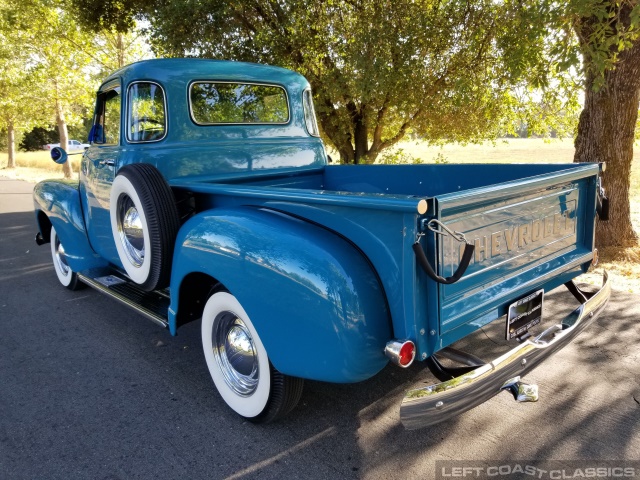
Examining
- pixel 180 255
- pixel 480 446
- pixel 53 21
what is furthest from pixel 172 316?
pixel 53 21

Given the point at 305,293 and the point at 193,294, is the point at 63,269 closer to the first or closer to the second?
the point at 193,294

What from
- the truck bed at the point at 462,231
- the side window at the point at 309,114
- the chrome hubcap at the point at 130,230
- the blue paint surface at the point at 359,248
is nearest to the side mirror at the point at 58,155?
the blue paint surface at the point at 359,248

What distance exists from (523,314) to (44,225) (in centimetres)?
494

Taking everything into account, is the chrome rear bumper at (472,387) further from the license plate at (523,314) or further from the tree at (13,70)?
the tree at (13,70)

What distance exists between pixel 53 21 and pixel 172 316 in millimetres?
15141

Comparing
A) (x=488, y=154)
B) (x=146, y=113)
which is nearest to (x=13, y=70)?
(x=146, y=113)

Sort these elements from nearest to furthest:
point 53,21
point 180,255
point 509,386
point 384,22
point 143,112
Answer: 1. point 509,386
2. point 180,255
3. point 143,112
4. point 384,22
5. point 53,21

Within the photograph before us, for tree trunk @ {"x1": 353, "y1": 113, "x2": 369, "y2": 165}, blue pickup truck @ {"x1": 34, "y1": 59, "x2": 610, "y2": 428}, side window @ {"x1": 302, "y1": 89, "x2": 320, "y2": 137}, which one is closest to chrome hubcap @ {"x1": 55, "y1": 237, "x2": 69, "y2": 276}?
blue pickup truck @ {"x1": 34, "y1": 59, "x2": 610, "y2": 428}

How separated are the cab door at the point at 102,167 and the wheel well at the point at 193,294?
3.84ft

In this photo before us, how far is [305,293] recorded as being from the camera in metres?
2.01

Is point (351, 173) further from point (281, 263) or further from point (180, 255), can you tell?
point (281, 263)

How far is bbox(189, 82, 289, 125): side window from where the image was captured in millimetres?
3621

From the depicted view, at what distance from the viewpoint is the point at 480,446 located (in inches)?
90.9

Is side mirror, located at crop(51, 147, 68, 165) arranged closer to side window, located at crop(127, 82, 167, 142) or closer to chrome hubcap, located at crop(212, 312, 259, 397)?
side window, located at crop(127, 82, 167, 142)
